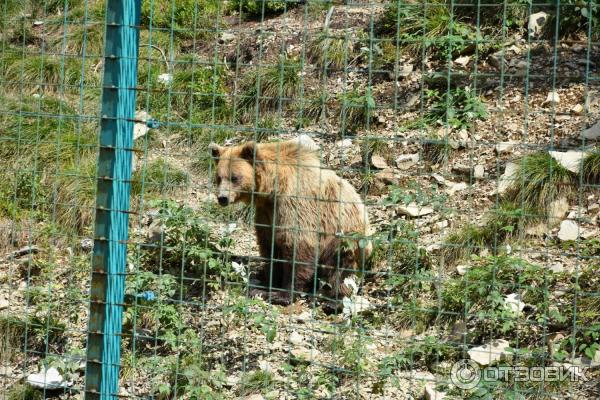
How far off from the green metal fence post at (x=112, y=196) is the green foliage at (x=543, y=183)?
3.28 metres

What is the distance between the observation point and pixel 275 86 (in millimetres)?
9039

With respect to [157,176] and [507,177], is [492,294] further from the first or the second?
[157,176]

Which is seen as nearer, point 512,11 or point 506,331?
point 506,331

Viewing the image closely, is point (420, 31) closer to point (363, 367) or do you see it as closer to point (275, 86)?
point (275, 86)

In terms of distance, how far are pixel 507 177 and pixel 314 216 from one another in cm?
155

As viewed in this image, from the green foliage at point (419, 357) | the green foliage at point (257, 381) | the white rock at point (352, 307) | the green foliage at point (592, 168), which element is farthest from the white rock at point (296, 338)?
the green foliage at point (592, 168)

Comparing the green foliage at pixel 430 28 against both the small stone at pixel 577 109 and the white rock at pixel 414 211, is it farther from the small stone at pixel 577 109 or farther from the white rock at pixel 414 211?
the white rock at pixel 414 211

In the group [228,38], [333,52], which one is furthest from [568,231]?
[228,38]

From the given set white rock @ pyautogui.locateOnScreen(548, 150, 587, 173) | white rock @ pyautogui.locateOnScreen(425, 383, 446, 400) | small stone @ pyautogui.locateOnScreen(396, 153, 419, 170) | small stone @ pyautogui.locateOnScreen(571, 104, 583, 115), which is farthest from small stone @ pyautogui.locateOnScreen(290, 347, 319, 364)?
small stone @ pyautogui.locateOnScreen(571, 104, 583, 115)

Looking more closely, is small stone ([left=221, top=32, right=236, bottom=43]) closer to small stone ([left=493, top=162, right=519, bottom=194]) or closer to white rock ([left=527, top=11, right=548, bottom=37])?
white rock ([left=527, top=11, right=548, bottom=37])

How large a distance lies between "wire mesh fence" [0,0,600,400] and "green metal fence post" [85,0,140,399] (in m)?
0.02

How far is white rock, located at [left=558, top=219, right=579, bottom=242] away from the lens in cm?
657

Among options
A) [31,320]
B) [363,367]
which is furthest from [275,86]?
[363,367]

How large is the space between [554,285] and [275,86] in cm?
385
